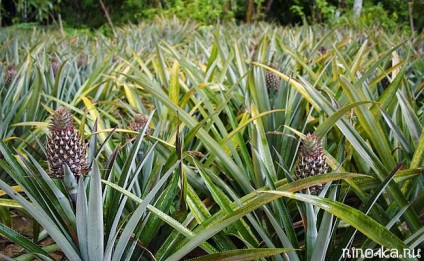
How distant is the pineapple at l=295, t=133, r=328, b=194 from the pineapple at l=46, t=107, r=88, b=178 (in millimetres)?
548

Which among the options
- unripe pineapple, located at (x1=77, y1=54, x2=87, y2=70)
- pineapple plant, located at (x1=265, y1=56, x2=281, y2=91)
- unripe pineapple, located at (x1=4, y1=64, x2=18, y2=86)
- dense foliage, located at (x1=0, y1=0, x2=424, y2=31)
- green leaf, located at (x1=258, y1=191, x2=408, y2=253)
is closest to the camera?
green leaf, located at (x1=258, y1=191, x2=408, y2=253)

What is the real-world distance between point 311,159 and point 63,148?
61cm

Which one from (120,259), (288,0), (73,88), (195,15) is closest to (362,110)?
(120,259)

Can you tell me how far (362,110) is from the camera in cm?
147

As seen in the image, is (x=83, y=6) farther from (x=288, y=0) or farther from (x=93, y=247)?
(x=93, y=247)

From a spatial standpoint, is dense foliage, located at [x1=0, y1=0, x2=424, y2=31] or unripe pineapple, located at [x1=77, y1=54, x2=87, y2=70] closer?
unripe pineapple, located at [x1=77, y1=54, x2=87, y2=70]

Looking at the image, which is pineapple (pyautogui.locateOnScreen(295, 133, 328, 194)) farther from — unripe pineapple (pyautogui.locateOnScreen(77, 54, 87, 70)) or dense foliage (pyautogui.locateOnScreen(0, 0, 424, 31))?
dense foliage (pyautogui.locateOnScreen(0, 0, 424, 31))

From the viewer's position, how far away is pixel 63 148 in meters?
1.00

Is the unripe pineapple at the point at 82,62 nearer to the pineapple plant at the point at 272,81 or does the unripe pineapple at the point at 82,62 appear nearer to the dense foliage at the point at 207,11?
the pineapple plant at the point at 272,81

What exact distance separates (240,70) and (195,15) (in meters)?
4.79

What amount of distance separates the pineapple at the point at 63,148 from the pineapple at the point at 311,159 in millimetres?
548

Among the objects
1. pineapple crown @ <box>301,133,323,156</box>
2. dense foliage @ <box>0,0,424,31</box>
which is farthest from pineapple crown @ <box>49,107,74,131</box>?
dense foliage @ <box>0,0,424,31</box>

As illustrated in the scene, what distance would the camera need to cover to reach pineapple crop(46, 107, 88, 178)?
3.28 ft

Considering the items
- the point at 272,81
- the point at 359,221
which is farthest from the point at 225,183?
the point at 272,81
